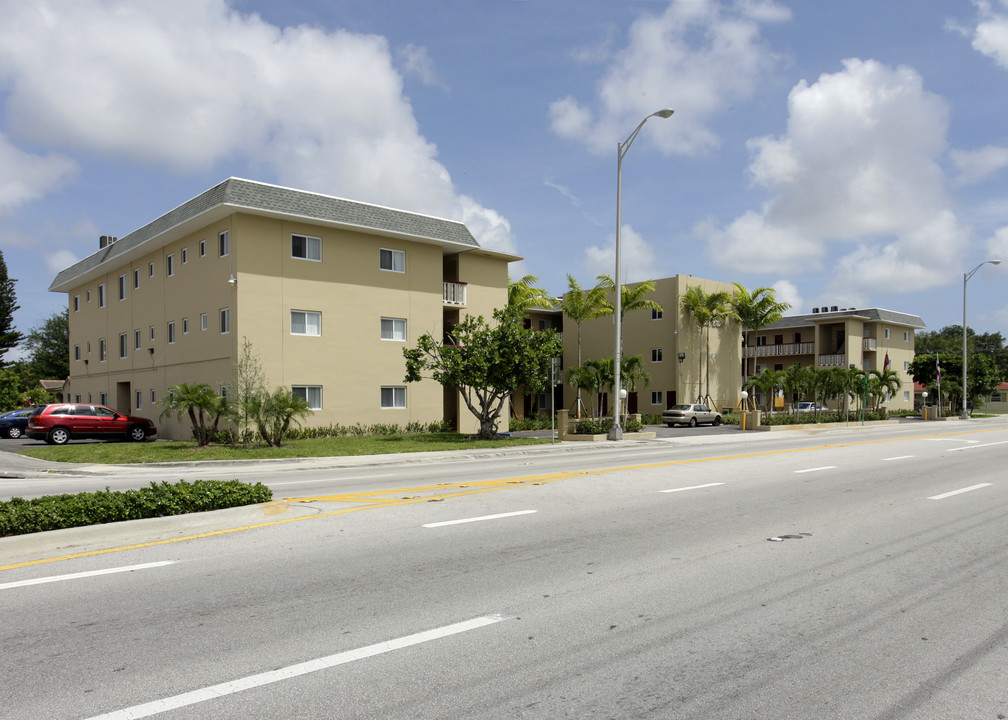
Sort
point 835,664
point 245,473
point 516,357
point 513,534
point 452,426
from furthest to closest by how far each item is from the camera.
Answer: point 452,426
point 516,357
point 245,473
point 513,534
point 835,664

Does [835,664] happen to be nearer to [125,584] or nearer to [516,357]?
[125,584]

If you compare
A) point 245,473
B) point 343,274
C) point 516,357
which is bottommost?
point 245,473

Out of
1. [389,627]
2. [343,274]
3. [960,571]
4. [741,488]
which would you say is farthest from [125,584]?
[343,274]

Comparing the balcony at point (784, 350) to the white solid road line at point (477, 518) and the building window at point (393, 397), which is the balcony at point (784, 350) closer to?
the building window at point (393, 397)

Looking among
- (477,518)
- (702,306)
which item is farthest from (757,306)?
(477,518)

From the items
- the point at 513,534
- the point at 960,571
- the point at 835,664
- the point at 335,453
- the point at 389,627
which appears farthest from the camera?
the point at 335,453

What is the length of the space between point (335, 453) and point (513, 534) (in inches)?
601

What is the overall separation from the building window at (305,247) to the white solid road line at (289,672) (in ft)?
86.4

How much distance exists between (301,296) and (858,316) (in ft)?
166

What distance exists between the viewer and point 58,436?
94.6 ft

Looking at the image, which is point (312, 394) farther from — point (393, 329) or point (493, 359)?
point (493, 359)

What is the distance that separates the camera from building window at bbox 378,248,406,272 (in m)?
32.6

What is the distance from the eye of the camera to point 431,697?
4.26 metres

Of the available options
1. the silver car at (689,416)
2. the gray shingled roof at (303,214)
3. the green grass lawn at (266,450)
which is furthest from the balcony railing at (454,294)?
the silver car at (689,416)
